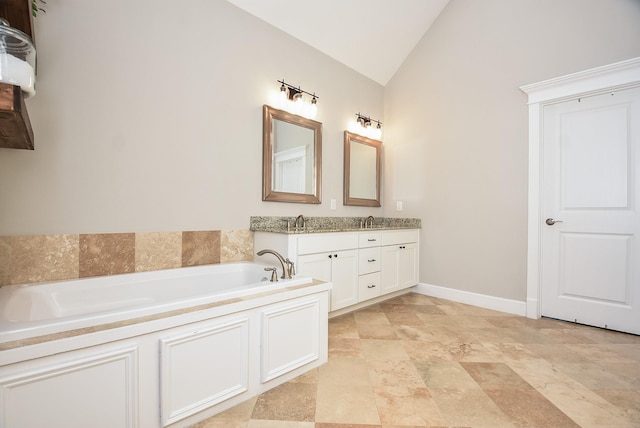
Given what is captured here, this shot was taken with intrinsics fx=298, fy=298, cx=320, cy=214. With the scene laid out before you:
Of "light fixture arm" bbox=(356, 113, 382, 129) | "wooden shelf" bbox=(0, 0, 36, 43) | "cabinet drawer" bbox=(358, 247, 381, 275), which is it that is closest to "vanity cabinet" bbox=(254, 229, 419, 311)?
"cabinet drawer" bbox=(358, 247, 381, 275)

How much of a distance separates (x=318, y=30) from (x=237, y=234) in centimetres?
216

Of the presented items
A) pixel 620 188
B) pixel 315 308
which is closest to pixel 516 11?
pixel 620 188

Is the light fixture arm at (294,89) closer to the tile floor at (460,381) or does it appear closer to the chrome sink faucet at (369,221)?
the chrome sink faucet at (369,221)

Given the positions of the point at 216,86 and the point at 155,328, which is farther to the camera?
the point at 216,86

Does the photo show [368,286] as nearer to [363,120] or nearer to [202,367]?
[202,367]

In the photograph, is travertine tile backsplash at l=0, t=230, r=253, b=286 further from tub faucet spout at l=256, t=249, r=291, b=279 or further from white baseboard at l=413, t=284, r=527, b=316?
white baseboard at l=413, t=284, r=527, b=316

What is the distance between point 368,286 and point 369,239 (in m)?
0.45

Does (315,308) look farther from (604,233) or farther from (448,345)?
(604,233)

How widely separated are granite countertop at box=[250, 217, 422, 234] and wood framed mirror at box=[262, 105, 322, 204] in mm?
198

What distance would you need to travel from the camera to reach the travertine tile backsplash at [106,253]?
1628 mm

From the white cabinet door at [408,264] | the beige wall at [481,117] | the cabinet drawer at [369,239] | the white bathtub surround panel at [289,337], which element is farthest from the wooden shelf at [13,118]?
the beige wall at [481,117]

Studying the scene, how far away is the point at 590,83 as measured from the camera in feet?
8.19

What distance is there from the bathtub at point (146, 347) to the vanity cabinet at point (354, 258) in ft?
1.61

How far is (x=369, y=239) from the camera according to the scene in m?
2.88
